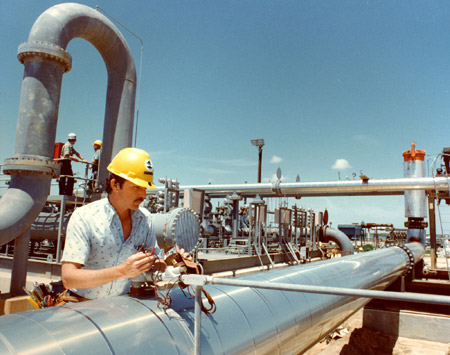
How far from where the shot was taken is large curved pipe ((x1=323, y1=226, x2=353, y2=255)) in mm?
18438

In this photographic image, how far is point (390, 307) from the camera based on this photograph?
8.48m

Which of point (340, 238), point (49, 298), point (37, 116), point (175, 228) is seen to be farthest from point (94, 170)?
point (340, 238)


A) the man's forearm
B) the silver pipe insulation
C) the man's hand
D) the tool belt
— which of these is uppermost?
the silver pipe insulation

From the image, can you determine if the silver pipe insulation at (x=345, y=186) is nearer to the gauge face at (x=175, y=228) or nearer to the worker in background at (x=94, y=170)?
the worker in background at (x=94, y=170)

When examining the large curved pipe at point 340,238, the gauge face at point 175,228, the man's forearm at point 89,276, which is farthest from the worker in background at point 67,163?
the large curved pipe at point 340,238

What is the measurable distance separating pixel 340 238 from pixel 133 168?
18.6 meters

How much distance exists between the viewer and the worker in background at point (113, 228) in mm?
1869

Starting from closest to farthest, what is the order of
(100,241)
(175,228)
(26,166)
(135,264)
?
1. (135,264)
2. (100,241)
3. (26,166)
4. (175,228)

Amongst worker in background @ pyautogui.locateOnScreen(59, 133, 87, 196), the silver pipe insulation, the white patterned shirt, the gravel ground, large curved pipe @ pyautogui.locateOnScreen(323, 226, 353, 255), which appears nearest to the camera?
the white patterned shirt

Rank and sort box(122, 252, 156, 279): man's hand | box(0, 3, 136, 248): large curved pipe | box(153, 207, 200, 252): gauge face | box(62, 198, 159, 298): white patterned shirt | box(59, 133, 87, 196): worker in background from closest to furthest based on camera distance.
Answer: box(122, 252, 156, 279): man's hand, box(62, 198, 159, 298): white patterned shirt, box(0, 3, 136, 248): large curved pipe, box(153, 207, 200, 252): gauge face, box(59, 133, 87, 196): worker in background

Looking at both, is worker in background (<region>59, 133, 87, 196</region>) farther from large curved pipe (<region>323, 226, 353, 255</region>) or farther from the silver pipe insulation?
large curved pipe (<region>323, 226, 353, 255</region>)

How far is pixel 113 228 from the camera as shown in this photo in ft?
6.68

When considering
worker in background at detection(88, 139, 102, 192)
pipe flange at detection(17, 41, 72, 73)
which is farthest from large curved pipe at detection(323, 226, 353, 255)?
pipe flange at detection(17, 41, 72, 73)

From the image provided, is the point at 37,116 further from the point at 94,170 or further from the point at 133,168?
the point at 133,168
